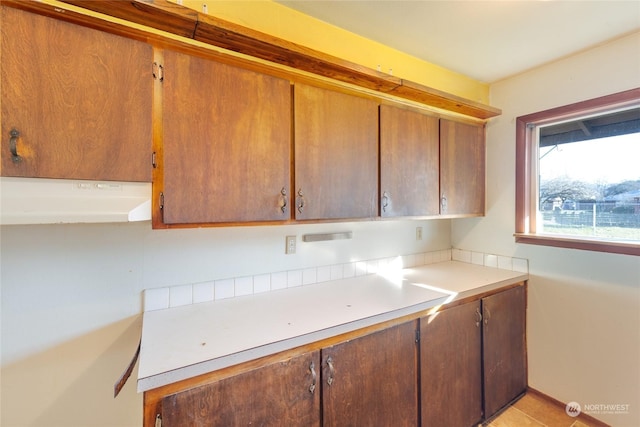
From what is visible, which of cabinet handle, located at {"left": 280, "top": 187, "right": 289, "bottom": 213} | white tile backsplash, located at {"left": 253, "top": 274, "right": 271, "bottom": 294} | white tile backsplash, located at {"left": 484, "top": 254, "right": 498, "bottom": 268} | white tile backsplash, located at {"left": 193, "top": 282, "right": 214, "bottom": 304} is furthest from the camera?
white tile backsplash, located at {"left": 484, "top": 254, "right": 498, "bottom": 268}

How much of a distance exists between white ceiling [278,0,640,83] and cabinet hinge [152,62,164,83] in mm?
795

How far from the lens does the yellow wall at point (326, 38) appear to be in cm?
135

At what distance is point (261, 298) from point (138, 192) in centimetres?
82

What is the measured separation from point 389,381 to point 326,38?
1884mm

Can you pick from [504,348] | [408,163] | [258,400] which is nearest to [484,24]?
[408,163]

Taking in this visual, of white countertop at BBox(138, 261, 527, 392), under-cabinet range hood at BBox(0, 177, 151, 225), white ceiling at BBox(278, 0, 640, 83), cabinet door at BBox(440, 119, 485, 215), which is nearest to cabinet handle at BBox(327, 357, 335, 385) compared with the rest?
white countertop at BBox(138, 261, 527, 392)

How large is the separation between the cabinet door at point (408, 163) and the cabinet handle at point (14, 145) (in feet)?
4.99

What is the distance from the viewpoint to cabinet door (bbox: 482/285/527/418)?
5.79 feet

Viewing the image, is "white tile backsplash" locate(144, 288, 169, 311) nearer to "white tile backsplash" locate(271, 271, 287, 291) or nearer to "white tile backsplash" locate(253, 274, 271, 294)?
"white tile backsplash" locate(253, 274, 271, 294)

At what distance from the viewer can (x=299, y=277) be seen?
5.68ft

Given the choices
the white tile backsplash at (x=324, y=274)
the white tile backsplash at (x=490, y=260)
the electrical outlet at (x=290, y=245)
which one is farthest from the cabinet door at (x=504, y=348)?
the electrical outlet at (x=290, y=245)

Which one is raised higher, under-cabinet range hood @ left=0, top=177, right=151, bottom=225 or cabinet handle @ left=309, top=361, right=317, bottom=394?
under-cabinet range hood @ left=0, top=177, right=151, bottom=225

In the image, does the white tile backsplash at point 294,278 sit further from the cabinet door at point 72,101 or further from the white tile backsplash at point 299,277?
the cabinet door at point 72,101

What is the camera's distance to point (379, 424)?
4.30ft
